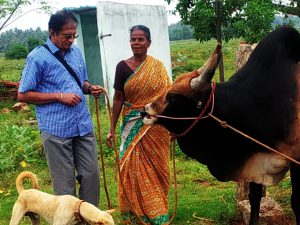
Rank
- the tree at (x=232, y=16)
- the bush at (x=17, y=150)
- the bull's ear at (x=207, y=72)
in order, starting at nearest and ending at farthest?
the bull's ear at (x=207, y=72) < the bush at (x=17, y=150) < the tree at (x=232, y=16)

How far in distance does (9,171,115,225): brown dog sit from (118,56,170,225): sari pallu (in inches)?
39.2

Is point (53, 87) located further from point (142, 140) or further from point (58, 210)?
point (142, 140)

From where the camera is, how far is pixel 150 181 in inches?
161

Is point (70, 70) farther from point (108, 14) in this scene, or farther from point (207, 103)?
point (108, 14)

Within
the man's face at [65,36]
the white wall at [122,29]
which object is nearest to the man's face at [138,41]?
the man's face at [65,36]

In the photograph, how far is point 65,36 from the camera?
338 cm

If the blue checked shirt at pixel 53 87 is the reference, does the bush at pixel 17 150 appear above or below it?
below

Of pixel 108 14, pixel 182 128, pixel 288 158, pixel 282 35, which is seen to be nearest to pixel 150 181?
pixel 182 128

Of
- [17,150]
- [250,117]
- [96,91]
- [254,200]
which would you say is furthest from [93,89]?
[17,150]

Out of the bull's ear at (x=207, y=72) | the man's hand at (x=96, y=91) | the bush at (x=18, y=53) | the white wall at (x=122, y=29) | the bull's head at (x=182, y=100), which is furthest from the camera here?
the bush at (x=18, y=53)

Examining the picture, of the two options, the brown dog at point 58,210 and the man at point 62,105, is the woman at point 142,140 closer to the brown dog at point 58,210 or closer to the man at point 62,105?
the man at point 62,105

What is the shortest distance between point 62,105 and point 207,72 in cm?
101

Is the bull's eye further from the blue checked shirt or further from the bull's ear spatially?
the blue checked shirt

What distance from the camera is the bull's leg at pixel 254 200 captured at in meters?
3.70
